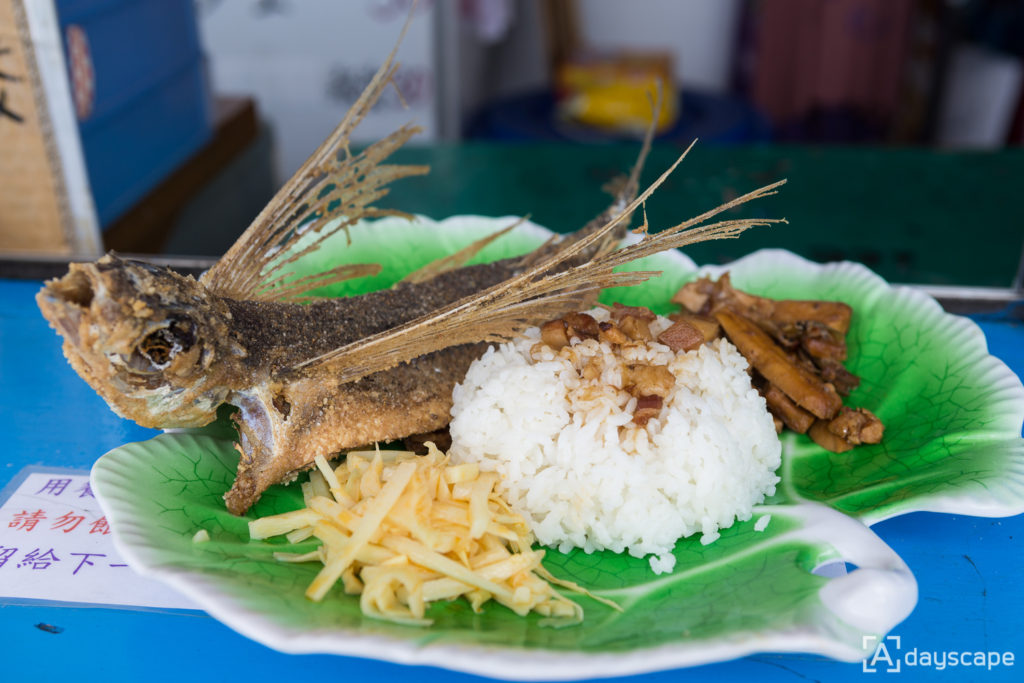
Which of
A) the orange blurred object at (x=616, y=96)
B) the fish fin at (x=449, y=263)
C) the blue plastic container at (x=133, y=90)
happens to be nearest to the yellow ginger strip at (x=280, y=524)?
the fish fin at (x=449, y=263)

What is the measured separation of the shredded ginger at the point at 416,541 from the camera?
3.33 ft

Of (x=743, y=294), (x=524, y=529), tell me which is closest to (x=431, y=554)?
(x=524, y=529)

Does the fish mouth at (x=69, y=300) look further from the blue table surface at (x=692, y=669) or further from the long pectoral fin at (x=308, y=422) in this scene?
the blue table surface at (x=692, y=669)

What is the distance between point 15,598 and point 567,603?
2.37 feet

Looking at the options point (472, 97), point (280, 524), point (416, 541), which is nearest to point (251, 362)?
point (280, 524)

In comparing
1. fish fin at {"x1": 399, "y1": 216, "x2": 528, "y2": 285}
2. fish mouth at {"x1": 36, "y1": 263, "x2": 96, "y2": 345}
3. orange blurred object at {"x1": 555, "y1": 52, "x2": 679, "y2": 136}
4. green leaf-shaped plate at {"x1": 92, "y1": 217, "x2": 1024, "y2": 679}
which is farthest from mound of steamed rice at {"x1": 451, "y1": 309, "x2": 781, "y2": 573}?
orange blurred object at {"x1": 555, "y1": 52, "x2": 679, "y2": 136}

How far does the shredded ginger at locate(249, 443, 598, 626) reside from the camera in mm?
1016

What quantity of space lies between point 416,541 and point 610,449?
331mm

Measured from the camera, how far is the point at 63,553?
114 cm

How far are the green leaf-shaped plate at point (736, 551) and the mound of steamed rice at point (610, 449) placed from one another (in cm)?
4

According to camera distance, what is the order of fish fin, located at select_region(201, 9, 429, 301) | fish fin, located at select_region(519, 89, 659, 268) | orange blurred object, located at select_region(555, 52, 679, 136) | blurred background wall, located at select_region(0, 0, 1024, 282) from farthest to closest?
1. orange blurred object, located at select_region(555, 52, 679, 136)
2. blurred background wall, located at select_region(0, 0, 1024, 282)
3. fish fin, located at select_region(519, 89, 659, 268)
4. fish fin, located at select_region(201, 9, 429, 301)

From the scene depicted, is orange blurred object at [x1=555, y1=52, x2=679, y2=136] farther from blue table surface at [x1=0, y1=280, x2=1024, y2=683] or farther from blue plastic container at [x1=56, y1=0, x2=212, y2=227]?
blue table surface at [x1=0, y1=280, x2=1024, y2=683]

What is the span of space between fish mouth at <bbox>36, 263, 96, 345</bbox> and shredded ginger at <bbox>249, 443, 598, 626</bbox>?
35cm

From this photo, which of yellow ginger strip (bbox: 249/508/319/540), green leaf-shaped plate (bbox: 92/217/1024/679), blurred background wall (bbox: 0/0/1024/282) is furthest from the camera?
blurred background wall (bbox: 0/0/1024/282)
